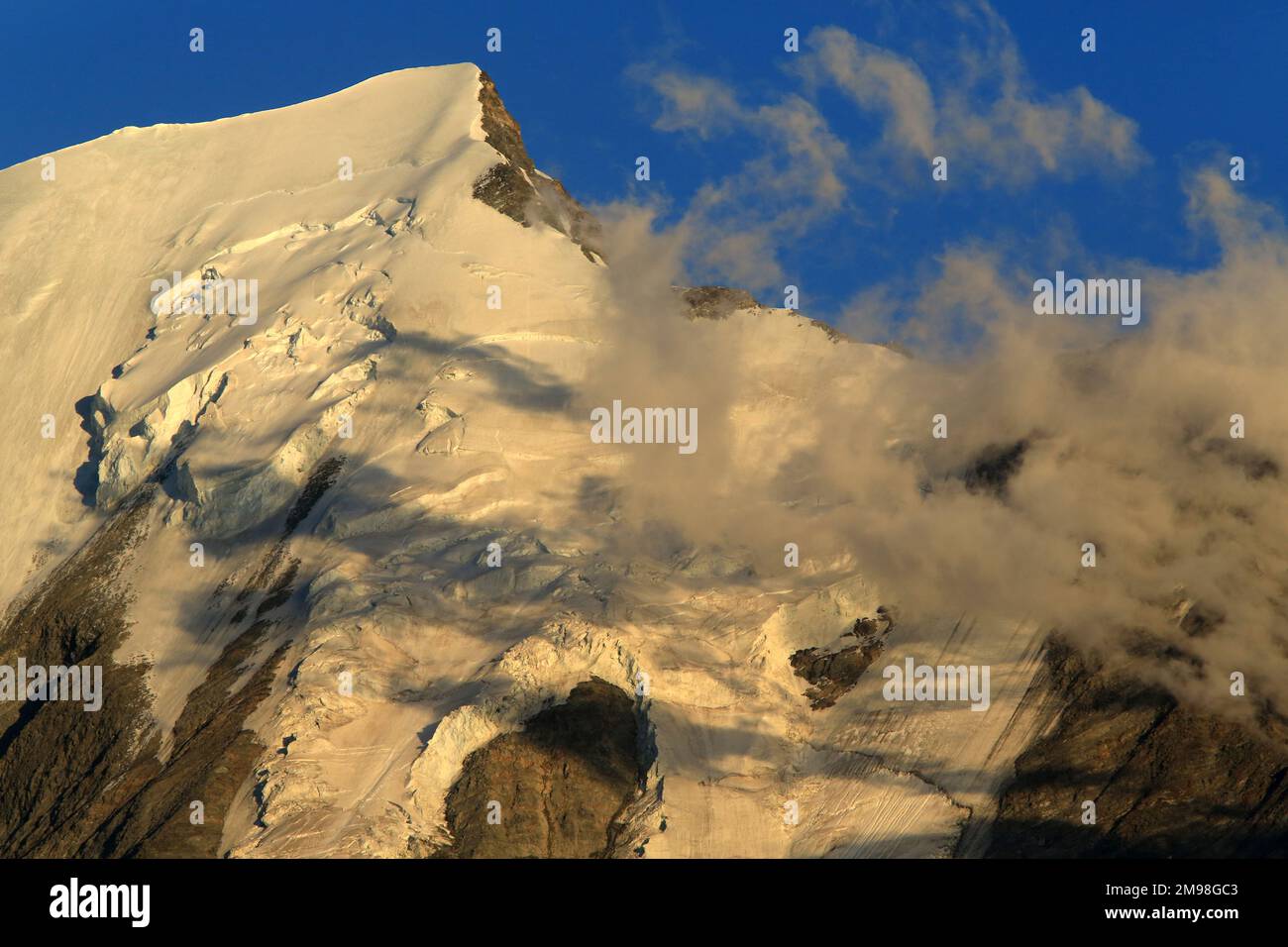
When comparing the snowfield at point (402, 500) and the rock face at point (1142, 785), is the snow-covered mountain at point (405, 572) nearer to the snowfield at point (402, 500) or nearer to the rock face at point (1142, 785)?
the snowfield at point (402, 500)

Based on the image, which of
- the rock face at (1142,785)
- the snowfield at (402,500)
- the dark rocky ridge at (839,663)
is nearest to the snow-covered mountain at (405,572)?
the dark rocky ridge at (839,663)

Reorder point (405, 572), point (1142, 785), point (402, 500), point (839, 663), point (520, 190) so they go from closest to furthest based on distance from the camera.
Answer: point (1142, 785) → point (839, 663) → point (405, 572) → point (402, 500) → point (520, 190)

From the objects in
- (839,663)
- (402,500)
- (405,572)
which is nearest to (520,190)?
(402,500)

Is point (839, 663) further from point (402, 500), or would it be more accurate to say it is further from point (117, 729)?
point (117, 729)

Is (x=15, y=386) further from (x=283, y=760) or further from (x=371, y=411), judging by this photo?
(x=283, y=760)

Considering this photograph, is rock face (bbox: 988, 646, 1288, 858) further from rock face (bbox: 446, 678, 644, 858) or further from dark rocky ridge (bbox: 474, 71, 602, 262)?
dark rocky ridge (bbox: 474, 71, 602, 262)

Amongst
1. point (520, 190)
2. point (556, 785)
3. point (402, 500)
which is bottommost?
point (556, 785)
